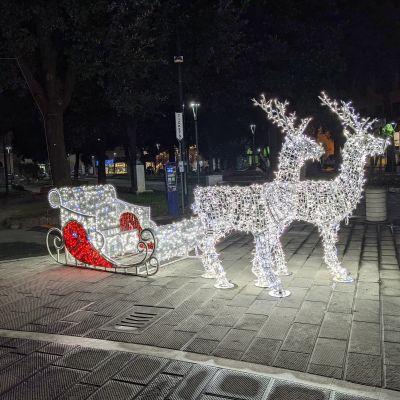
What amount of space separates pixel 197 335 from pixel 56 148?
1164cm

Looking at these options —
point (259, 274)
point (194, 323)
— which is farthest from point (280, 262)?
point (194, 323)

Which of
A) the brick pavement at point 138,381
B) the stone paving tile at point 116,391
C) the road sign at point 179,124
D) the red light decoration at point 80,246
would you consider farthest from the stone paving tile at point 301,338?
the road sign at point 179,124

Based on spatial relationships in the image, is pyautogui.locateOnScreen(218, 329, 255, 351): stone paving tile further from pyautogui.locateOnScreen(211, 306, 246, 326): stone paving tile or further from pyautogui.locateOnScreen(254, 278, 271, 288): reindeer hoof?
pyautogui.locateOnScreen(254, 278, 271, 288): reindeer hoof

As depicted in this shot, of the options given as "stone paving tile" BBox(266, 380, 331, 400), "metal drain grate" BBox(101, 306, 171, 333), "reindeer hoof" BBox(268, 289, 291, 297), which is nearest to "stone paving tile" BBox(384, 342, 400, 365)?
"stone paving tile" BBox(266, 380, 331, 400)

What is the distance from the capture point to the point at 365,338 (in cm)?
429

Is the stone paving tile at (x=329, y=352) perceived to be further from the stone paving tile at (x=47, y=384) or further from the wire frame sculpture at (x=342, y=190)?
the wire frame sculpture at (x=342, y=190)

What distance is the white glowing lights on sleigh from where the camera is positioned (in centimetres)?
588

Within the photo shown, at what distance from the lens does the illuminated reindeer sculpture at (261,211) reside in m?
5.81

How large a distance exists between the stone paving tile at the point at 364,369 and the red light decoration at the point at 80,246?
4348 mm

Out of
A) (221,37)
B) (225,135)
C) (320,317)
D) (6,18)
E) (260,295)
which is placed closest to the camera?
(320,317)

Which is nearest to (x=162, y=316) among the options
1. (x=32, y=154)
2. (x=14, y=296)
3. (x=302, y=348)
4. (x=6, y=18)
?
(x=302, y=348)

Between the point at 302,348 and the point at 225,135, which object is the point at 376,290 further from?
the point at 225,135

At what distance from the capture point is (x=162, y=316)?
513 centimetres

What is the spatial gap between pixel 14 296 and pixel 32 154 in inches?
1172
